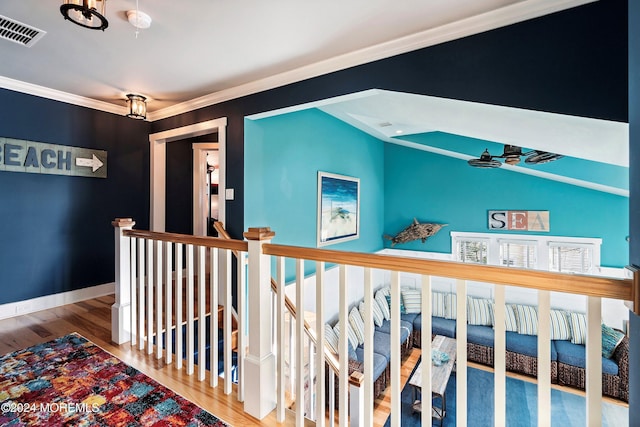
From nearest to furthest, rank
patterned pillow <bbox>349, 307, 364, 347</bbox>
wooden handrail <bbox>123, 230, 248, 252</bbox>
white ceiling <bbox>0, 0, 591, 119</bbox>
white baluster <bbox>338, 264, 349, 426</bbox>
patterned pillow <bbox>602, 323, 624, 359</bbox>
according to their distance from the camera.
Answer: white baluster <bbox>338, 264, 349, 426</bbox> < wooden handrail <bbox>123, 230, 248, 252</bbox> < white ceiling <bbox>0, 0, 591, 119</bbox> < patterned pillow <bbox>602, 323, 624, 359</bbox> < patterned pillow <bbox>349, 307, 364, 347</bbox>

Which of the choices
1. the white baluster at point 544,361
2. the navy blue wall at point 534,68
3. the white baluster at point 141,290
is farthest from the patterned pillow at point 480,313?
the white baluster at point 141,290

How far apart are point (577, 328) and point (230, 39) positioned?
5.57 meters

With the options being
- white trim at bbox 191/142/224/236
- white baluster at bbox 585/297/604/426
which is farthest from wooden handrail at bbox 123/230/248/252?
white trim at bbox 191/142/224/236

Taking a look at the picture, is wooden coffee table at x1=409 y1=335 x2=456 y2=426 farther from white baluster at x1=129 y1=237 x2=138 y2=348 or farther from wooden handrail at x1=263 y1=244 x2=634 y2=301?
white baluster at x1=129 y1=237 x2=138 y2=348

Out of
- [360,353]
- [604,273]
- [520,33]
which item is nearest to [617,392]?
[604,273]

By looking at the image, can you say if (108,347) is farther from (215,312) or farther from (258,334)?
(258,334)

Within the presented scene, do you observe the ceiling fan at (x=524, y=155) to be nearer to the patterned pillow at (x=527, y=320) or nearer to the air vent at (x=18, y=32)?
the patterned pillow at (x=527, y=320)

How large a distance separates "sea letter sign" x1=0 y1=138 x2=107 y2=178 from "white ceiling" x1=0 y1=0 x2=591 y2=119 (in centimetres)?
62

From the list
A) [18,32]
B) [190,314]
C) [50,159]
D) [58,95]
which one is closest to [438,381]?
[190,314]

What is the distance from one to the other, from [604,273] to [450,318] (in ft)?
7.53

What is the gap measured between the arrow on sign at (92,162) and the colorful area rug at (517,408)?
4.53 metres

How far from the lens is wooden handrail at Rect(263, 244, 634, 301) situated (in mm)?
888

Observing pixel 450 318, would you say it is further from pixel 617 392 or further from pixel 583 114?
pixel 583 114

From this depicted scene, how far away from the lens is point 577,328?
13.7 ft
